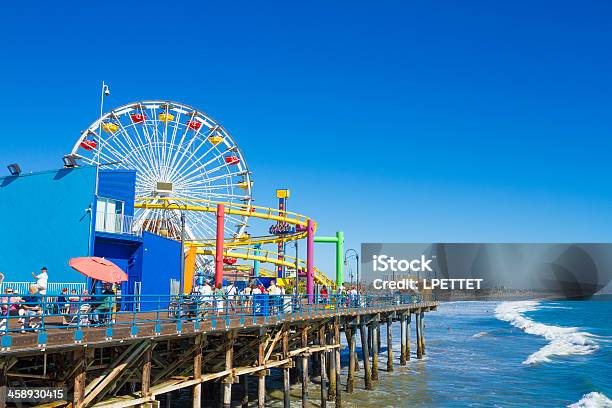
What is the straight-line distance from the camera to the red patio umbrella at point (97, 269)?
15.3 meters

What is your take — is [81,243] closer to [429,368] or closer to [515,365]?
[429,368]

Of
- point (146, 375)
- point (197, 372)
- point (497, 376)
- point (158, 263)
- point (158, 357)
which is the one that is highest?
point (158, 263)

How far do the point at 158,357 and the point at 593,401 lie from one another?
22718mm

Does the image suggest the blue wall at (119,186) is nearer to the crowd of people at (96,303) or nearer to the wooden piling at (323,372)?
the crowd of people at (96,303)

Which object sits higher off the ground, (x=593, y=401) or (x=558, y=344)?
(x=558, y=344)

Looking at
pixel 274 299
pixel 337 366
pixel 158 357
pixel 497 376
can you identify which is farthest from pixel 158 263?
pixel 497 376

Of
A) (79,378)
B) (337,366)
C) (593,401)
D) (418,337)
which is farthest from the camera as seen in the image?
(418,337)

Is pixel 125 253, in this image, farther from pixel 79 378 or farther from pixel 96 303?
pixel 79 378

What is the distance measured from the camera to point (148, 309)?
77.5 feet

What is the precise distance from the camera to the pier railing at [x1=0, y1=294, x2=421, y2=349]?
12.6 meters

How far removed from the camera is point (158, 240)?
26.3m

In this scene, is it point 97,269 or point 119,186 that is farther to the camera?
point 119,186

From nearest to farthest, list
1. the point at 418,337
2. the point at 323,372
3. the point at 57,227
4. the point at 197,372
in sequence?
the point at 197,372 < the point at 57,227 < the point at 323,372 < the point at 418,337

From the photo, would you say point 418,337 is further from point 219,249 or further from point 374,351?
point 219,249
